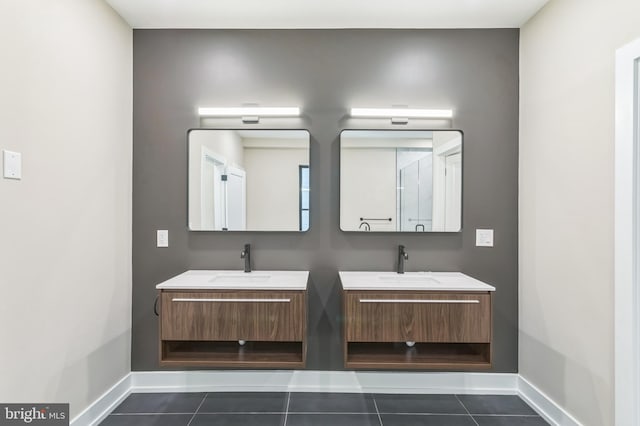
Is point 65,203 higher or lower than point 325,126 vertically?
lower

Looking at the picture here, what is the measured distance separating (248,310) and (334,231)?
88 cm

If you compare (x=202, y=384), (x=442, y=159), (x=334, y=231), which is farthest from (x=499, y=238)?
(x=202, y=384)

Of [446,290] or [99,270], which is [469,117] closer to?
[446,290]

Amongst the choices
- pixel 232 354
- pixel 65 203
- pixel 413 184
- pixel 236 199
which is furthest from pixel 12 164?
pixel 413 184

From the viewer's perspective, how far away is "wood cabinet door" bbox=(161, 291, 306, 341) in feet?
6.41

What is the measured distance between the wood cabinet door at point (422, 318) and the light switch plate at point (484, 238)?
63cm

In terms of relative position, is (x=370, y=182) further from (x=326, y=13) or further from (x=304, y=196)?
(x=326, y=13)

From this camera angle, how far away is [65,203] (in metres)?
1.86

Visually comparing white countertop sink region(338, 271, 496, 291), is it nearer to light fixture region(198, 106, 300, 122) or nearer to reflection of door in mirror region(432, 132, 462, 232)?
reflection of door in mirror region(432, 132, 462, 232)

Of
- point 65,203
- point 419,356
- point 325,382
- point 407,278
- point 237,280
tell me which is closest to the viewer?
point 65,203

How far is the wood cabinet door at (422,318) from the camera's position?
1.96m

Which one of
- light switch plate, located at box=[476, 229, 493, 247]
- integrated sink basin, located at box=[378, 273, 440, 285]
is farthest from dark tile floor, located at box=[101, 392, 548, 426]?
light switch plate, located at box=[476, 229, 493, 247]

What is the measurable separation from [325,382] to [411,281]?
39.1 inches

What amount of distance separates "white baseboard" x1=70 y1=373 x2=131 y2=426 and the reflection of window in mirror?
1.66 m
